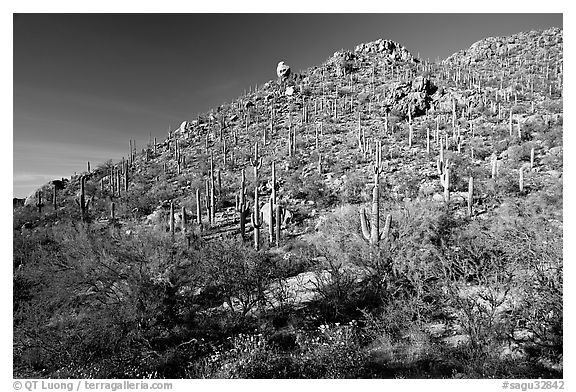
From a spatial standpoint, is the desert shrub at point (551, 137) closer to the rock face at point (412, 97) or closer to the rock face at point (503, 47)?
the rock face at point (412, 97)

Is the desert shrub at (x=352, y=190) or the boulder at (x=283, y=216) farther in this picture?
the desert shrub at (x=352, y=190)

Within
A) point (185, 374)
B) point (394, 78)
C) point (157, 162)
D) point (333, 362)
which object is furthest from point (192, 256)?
point (394, 78)

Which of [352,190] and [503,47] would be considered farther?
[503,47]

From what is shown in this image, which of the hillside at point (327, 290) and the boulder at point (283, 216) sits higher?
the boulder at point (283, 216)

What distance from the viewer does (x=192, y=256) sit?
22.2 ft

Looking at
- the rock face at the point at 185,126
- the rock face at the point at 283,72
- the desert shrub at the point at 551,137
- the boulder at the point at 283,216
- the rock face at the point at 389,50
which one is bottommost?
the boulder at the point at 283,216

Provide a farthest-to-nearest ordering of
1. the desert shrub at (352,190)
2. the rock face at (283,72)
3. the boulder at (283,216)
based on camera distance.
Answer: the rock face at (283,72) → the desert shrub at (352,190) → the boulder at (283,216)

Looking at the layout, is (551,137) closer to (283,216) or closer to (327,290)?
(283,216)

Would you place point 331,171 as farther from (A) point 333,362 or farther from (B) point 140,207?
(A) point 333,362

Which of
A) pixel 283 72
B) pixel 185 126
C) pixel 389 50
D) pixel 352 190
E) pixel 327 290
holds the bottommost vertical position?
pixel 327 290

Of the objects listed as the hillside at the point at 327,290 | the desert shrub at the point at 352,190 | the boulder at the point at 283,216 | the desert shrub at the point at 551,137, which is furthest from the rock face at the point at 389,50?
the boulder at the point at 283,216

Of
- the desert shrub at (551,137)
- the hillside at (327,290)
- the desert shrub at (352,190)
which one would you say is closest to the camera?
the hillside at (327,290)

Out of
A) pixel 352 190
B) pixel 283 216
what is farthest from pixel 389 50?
pixel 283 216

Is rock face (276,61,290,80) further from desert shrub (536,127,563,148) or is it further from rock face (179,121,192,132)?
desert shrub (536,127,563,148)
